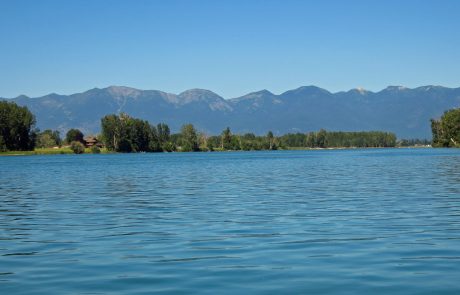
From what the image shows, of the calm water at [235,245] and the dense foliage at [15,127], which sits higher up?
the dense foliage at [15,127]

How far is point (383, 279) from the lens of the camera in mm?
14305

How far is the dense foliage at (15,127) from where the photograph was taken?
179 meters

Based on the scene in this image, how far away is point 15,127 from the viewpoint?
590ft

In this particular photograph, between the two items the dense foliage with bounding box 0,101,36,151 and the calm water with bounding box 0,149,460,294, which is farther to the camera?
the dense foliage with bounding box 0,101,36,151

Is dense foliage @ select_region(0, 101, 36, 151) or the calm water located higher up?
dense foliage @ select_region(0, 101, 36, 151)

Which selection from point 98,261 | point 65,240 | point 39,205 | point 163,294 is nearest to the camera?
point 163,294

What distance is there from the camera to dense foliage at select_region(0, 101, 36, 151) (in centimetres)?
17875

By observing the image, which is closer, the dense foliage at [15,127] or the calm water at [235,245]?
the calm water at [235,245]

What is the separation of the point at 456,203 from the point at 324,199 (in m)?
6.80

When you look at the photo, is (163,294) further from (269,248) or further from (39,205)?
(39,205)

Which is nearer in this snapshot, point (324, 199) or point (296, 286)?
point (296, 286)

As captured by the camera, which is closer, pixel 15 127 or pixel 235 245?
pixel 235 245

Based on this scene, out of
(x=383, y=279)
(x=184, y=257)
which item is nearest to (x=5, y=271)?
(x=184, y=257)

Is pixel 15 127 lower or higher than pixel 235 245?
higher
